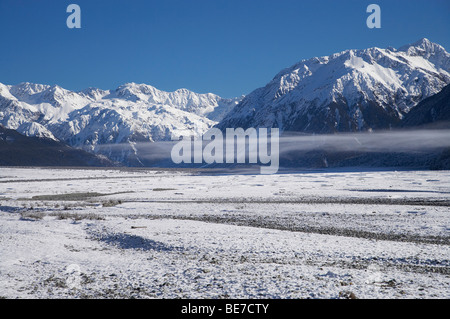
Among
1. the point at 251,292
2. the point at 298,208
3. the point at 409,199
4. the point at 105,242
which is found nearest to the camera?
the point at 251,292

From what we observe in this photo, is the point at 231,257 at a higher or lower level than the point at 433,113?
lower

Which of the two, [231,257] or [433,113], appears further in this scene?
[433,113]

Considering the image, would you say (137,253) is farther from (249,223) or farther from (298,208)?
(298,208)

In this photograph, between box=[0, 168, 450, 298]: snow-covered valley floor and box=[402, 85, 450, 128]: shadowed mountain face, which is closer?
box=[0, 168, 450, 298]: snow-covered valley floor

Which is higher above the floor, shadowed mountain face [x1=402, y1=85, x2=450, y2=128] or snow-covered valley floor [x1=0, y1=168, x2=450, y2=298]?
shadowed mountain face [x1=402, y1=85, x2=450, y2=128]

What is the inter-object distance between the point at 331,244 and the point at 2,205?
36352 mm

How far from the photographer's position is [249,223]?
81.0 ft

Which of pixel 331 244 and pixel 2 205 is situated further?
pixel 2 205

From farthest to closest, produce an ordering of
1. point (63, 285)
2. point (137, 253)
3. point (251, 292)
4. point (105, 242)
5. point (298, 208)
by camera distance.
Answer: point (298, 208) < point (105, 242) < point (137, 253) < point (63, 285) < point (251, 292)

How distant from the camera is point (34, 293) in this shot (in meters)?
11.2

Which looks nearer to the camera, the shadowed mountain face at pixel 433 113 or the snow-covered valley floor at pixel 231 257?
the snow-covered valley floor at pixel 231 257

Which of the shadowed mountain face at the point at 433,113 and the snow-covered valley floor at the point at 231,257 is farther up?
the shadowed mountain face at the point at 433,113
